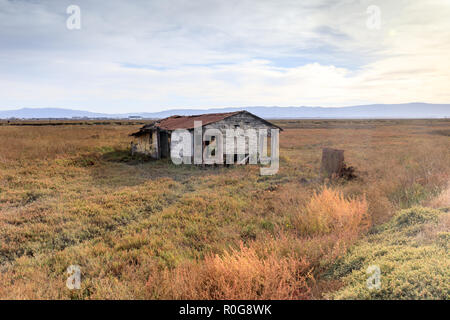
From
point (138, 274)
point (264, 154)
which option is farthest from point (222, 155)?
point (138, 274)

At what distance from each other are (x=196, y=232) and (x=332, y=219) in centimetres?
363

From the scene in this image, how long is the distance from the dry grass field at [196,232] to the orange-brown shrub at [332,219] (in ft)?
0.11

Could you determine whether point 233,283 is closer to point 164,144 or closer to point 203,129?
point 203,129

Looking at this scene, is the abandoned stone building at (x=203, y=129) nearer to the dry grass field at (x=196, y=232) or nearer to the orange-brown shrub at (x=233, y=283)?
the dry grass field at (x=196, y=232)

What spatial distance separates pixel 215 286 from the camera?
3.99 m

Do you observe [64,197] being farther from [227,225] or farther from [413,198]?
[413,198]

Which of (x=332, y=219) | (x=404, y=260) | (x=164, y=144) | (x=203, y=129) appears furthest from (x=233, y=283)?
(x=164, y=144)

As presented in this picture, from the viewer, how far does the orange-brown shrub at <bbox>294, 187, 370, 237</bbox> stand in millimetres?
5992

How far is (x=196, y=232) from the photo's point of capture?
670 centimetres

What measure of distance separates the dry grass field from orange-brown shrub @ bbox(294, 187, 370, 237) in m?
0.03

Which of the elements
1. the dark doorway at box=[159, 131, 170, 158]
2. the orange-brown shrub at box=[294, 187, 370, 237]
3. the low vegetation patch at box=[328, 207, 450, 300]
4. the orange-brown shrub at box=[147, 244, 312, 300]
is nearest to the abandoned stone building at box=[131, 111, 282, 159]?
the dark doorway at box=[159, 131, 170, 158]

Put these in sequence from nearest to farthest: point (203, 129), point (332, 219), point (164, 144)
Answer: point (332, 219), point (203, 129), point (164, 144)

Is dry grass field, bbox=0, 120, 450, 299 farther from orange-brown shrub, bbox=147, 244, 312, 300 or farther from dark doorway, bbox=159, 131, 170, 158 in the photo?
dark doorway, bbox=159, 131, 170, 158

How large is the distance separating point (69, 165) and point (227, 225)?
1356 centimetres
